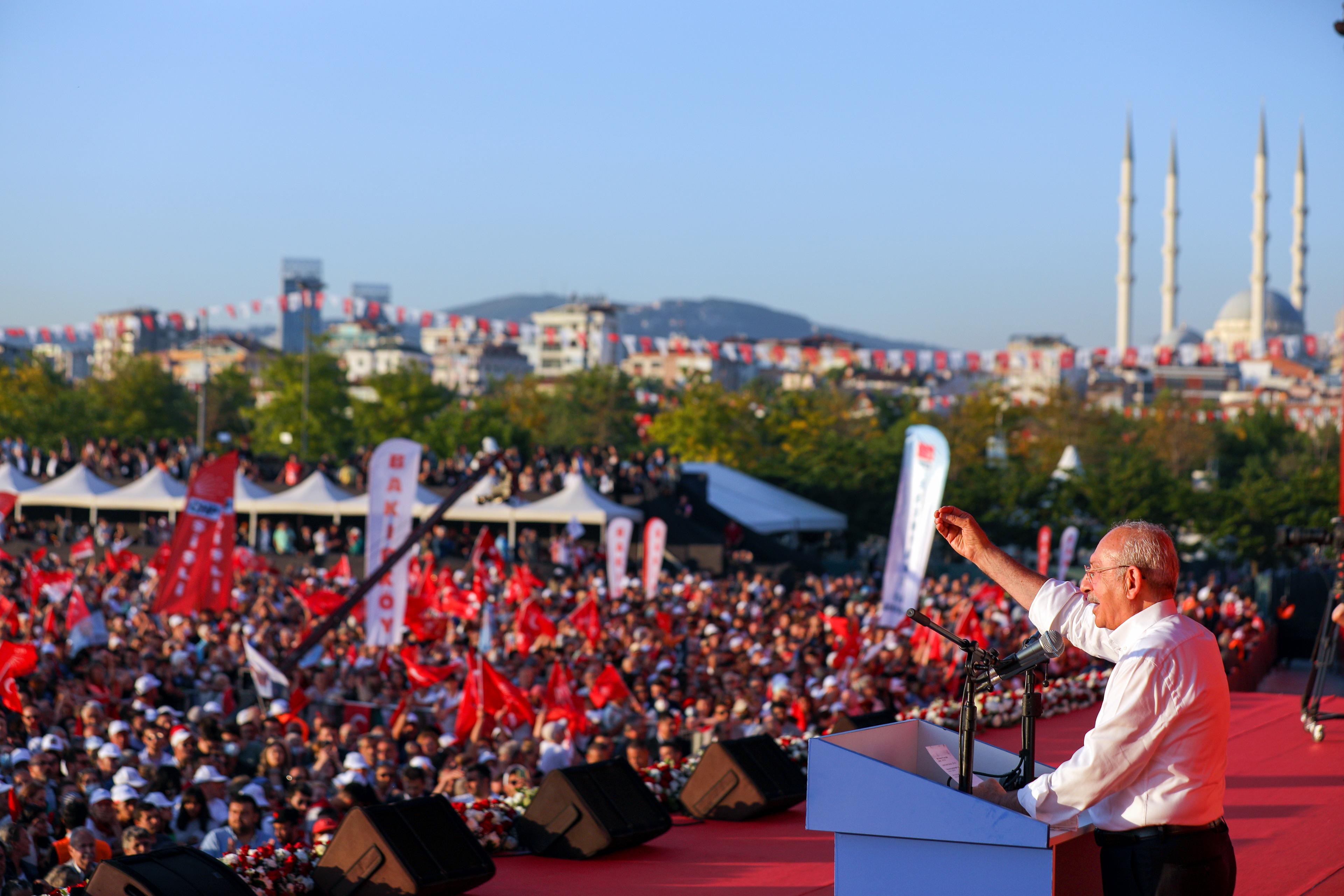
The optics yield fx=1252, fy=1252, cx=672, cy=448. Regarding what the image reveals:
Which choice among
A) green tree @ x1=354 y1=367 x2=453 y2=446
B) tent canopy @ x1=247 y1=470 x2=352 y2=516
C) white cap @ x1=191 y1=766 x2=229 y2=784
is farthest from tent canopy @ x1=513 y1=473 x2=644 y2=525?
green tree @ x1=354 y1=367 x2=453 y2=446

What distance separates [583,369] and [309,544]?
45955 millimetres

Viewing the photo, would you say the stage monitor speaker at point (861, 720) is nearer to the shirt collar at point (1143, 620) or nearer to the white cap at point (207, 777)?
the white cap at point (207, 777)

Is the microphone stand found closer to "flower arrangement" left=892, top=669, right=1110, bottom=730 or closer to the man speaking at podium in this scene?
the man speaking at podium

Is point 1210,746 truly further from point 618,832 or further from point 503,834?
point 503,834

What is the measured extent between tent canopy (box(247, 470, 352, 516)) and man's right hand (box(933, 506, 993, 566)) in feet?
87.2

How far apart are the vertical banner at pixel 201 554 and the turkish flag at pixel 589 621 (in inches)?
164

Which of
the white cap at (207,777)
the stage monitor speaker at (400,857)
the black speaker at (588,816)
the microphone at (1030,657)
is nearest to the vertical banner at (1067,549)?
the white cap at (207,777)

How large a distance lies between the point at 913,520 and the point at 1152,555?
11.5 m

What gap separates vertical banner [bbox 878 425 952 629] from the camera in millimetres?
14047

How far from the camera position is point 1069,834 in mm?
2814

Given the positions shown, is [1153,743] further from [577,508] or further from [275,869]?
[577,508]

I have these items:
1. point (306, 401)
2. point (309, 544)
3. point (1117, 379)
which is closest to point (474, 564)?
point (309, 544)

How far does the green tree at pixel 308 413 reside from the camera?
54406 millimetres

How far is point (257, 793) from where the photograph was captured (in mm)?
6988
